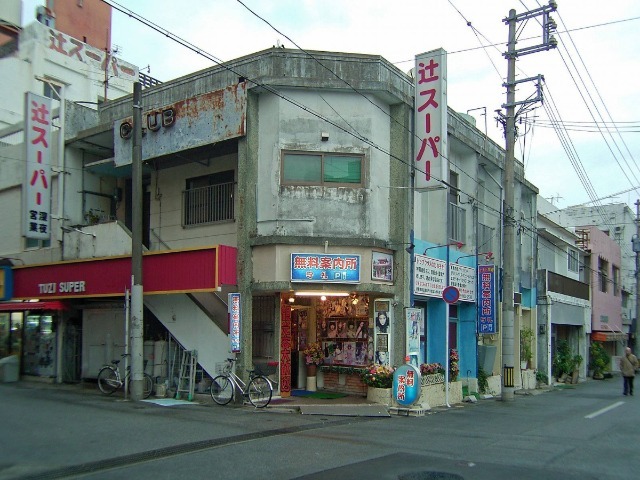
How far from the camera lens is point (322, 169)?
16188mm

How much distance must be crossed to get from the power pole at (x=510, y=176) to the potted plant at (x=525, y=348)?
18.7 feet

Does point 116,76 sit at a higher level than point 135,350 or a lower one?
higher

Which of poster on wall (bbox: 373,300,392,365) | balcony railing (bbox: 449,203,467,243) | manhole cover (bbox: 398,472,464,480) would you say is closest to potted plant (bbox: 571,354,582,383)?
balcony railing (bbox: 449,203,467,243)

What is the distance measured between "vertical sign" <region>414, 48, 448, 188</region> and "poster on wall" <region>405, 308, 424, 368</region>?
11.4 feet

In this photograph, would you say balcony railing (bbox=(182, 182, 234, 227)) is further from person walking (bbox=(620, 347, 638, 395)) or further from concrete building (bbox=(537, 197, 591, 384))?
concrete building (bbox=(537, 197, 591, 384))

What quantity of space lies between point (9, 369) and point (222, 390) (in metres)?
9.47

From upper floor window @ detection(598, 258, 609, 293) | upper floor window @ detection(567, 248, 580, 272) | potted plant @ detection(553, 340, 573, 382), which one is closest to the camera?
potted plant @ detection(553, 340, 573, 382)

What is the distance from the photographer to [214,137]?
1639 cm

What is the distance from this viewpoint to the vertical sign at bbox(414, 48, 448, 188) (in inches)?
650

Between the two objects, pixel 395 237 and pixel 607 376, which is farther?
pixel 607 376

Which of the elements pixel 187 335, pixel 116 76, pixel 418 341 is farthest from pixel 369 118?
pixel 116 76

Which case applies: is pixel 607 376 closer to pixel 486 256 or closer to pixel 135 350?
pixel 486 256

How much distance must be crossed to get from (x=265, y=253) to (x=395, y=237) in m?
3.59

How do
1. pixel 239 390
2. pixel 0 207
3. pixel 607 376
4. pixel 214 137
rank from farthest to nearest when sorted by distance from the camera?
pixel 607 376
pixel 0 207
pixel 214 137
pixel 239 390
